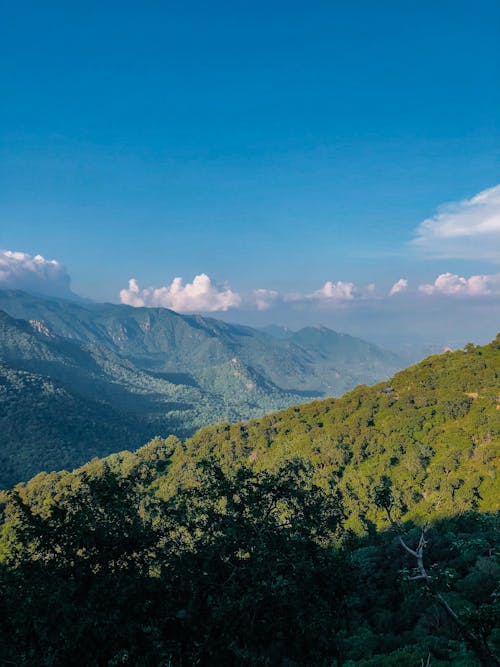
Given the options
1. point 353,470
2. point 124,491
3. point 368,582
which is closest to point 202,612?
point 124,491

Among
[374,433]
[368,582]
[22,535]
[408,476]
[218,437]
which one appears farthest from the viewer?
[218,437]

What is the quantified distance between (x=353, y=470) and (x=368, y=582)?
38321 mm

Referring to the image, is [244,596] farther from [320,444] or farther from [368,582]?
[320,444]

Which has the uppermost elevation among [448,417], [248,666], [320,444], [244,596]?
[244,596]

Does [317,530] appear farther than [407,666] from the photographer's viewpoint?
Yes

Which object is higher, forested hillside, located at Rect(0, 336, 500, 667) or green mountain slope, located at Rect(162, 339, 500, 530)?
forested hillside, located at Rect(0, 336, 500, 667)

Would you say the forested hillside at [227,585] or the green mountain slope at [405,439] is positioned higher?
the forested hillside at [227,585]

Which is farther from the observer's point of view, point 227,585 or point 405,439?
point 405,439

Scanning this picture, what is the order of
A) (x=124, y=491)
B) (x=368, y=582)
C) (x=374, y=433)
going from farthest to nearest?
(x=374, y=433) < (x=368, y=582) < (x=124, y=491)

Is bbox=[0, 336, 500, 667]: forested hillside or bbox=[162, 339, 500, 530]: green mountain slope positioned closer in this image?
bbox=[0, 336, 500, 667]: forested hillside

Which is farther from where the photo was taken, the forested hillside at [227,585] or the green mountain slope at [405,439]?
the green mountain slope at [405,439]

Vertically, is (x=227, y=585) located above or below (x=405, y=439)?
above

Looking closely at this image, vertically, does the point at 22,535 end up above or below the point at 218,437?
above

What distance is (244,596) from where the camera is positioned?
12.3 m
